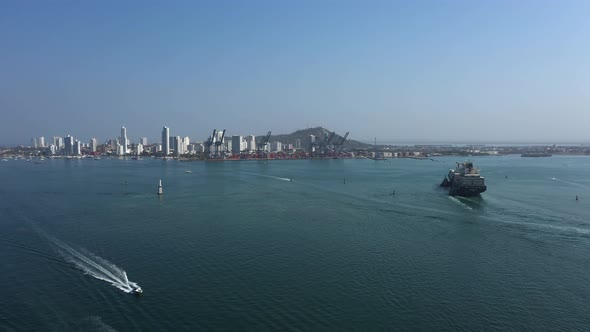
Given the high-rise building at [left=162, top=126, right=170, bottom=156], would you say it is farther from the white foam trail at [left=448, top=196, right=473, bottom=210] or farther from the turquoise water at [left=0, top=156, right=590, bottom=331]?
the white foam trail at [left=448, top=196, right=473, bottom=210]

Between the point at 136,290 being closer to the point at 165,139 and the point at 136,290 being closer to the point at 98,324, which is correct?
the point at 98,324

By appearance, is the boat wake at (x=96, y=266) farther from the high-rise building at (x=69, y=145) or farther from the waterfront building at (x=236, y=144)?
the high-rise building at (x=69, y=145)

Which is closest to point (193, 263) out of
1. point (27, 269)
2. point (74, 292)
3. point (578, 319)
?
point (74, 292)

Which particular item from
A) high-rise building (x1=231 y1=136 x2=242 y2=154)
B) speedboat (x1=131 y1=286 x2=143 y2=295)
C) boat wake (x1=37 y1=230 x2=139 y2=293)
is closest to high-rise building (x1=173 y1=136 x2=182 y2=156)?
high-rise building (x1=231 y1=136 x2=242 y2=154)

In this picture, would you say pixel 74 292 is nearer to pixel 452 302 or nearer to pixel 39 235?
pixel 39 235

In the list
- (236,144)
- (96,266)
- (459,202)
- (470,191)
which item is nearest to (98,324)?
(96,266)

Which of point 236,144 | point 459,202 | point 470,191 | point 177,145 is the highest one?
point 236,144
